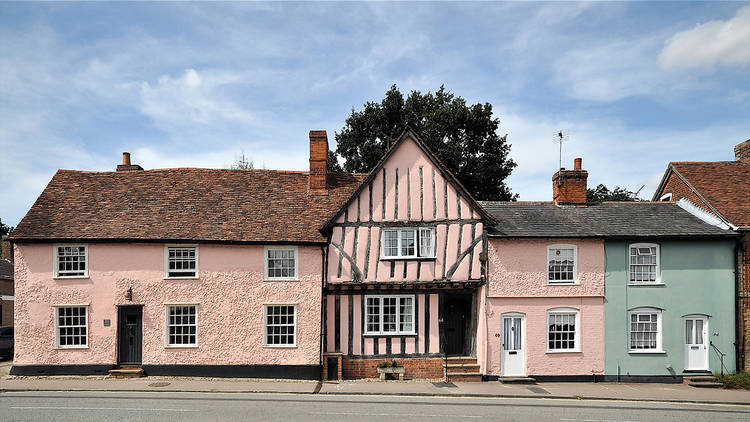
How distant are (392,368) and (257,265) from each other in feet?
20.4

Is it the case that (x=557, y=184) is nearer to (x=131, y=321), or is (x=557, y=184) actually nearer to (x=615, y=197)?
(x=131, y=321)

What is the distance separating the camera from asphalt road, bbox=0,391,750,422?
12.3 meters

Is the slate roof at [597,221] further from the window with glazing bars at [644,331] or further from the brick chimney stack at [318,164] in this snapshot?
the brick chimney stack at [318,164]

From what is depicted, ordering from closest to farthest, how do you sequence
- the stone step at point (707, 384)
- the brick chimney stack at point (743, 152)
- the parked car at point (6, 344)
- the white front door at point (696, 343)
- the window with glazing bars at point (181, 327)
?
the stone step at point (707, 384) → the window with glazing bars at point (181, 327) → the white front door at point (696, 343) → the parked car at point (6, 344) → the brick chimney stack at point (743, 152)

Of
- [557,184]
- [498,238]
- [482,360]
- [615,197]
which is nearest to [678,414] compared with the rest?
[482,360]

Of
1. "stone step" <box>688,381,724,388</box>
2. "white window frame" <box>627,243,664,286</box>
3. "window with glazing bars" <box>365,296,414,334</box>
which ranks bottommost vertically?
"stone step" <box>688,381,724,388</box>

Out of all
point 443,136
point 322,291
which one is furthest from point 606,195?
point 322,291

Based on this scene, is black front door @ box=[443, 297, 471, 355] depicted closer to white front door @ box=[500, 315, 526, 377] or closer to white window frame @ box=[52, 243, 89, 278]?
white front door @ box=[500, 315, 526, 377]

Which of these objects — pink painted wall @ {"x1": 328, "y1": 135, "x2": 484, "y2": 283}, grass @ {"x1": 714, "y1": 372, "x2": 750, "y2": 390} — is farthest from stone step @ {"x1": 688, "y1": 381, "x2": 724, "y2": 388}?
pink painted wall @ {"x1": 328, "y1": 135, "x2": 484, "y2": 283}

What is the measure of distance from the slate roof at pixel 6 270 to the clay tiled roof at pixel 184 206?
627 inches

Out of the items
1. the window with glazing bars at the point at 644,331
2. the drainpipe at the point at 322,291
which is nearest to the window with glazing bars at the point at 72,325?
the drainpipe at the point at 322,291

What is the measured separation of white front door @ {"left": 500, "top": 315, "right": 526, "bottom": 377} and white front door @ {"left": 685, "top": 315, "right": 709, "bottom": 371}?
20.2 ft

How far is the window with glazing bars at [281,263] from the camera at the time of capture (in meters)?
18.5

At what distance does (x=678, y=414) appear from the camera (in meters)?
13.6
